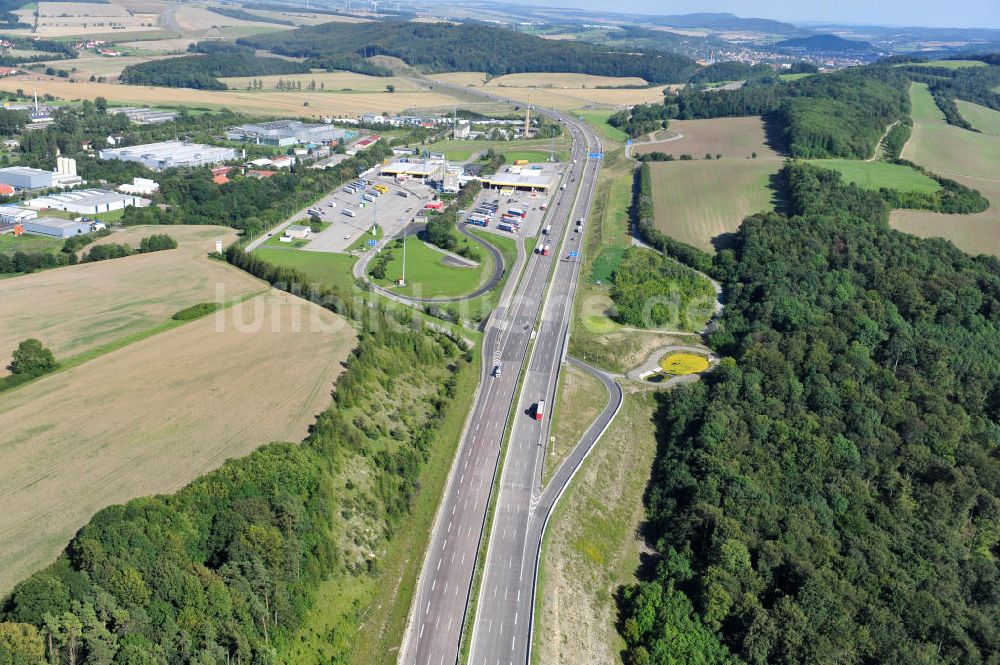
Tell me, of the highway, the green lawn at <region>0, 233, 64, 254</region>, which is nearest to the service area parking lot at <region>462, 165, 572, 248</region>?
the highway

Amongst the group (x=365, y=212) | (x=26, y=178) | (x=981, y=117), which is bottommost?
(x=365, y=212)

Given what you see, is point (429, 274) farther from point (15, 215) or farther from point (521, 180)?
point (15, 215)

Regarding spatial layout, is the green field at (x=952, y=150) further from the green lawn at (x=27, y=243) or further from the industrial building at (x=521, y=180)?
the green lawn at (x=27, y=243)

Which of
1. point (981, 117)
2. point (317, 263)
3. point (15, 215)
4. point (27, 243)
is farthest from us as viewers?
point (981, 117)

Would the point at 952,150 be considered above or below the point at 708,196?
above

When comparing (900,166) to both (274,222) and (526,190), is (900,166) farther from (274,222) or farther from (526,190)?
(274,222)

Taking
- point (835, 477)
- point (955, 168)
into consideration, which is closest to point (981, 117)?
point (955, 168)
